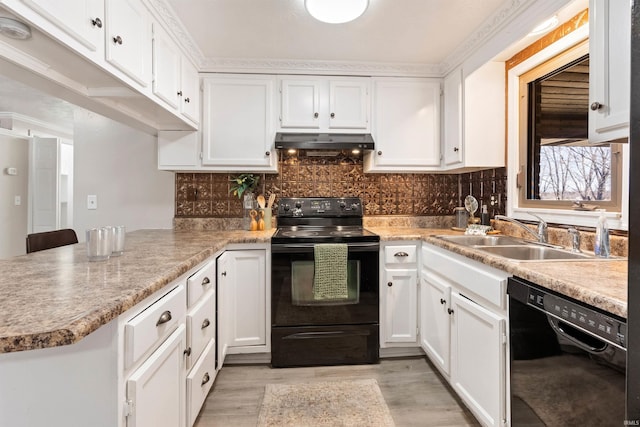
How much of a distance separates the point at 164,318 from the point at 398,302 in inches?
63.8

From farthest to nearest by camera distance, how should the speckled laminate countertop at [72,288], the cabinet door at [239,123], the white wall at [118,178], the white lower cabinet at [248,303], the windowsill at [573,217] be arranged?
the white wall at [118,178]
the cabinet door at [239,123]
the white lower cabinet at [248,303]
the windowsill at [573,217]
the speckled laminate countertop at [72,288]

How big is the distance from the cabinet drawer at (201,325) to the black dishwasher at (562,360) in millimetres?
1327

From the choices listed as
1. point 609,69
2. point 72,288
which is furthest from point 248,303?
point 609,69

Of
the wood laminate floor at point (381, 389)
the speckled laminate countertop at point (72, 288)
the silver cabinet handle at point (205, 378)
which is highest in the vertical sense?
the speckled laminate countertop at point (72, 288)

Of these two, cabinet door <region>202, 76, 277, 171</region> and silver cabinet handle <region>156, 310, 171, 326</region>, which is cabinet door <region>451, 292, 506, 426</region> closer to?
silver cabinet handle <region>156, 310, 171, 326</region>

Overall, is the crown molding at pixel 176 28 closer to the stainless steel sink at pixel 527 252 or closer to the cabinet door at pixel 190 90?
the cabinet door at pixel 190 90

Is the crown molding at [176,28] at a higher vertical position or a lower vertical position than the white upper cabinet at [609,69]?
higher

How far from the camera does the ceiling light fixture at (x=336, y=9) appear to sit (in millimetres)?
1633

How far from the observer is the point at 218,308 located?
1.94 m

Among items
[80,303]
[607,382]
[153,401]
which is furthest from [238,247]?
[607,382]

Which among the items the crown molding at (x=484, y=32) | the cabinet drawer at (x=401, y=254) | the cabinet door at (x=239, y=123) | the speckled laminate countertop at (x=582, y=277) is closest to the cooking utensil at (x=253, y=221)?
the cabinet door at (x=239, y=123)

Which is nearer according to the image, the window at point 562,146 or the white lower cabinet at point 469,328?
the white lower cabinet at point 469,328

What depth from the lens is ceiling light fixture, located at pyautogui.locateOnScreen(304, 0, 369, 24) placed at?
1.63 metres

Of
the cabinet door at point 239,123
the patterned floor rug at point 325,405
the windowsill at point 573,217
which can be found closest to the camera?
the windowsill at point 573,217
